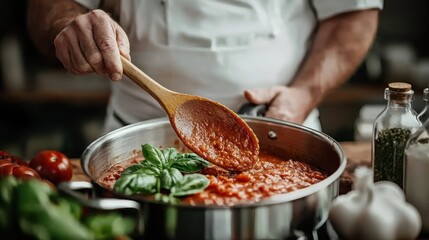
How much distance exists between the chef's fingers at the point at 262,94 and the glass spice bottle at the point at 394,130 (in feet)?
1.41

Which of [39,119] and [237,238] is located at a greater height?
[237,238]

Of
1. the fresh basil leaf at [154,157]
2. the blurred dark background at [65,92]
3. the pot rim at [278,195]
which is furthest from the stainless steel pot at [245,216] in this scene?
the blurred dark background at [65,92]

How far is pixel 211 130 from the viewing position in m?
1.51

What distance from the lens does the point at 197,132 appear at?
1.50 m

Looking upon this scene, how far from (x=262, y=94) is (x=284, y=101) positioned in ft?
0.28

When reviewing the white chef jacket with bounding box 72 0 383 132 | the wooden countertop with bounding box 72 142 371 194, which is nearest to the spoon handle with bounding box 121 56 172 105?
the wooden countertop with bounding box 72 142 371 194

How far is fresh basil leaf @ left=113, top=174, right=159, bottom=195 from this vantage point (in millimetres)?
1203

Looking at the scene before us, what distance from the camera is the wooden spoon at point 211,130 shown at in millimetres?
1456

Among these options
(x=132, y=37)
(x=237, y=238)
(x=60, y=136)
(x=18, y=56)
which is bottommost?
(x=60, y=136)

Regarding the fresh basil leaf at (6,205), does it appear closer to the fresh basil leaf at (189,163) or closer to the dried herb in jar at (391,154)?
the fresh basil leaf at (189,163)

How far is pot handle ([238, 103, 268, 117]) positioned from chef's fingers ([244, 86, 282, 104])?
0.01 m

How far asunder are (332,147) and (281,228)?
340 mm

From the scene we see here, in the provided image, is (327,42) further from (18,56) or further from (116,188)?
(18,56)

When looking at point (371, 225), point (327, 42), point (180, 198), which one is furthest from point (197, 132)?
point (327, 42)
